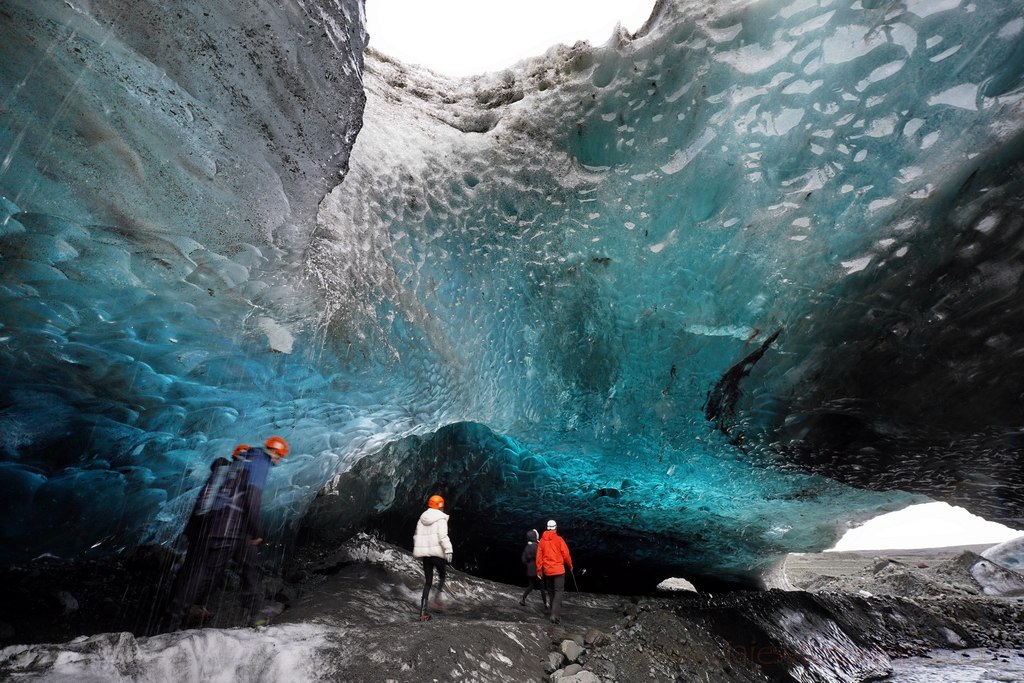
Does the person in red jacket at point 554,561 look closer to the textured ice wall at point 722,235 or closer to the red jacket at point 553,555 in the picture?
the red jacket at point 553,555

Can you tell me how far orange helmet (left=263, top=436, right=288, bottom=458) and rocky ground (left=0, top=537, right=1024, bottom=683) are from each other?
1.55m

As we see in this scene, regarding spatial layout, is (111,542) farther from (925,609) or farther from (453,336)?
(925,609)

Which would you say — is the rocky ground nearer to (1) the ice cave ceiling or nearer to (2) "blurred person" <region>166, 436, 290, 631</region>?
(2) "blurred person" <region>166, 436, 290, 631</region>

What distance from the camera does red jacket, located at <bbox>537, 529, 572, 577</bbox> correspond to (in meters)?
5.54

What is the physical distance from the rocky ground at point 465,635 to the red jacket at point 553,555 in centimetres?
57

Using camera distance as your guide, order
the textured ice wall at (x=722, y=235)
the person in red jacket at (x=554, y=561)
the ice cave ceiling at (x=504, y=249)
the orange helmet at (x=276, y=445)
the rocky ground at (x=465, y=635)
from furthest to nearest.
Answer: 1. the person in red jacket at (x=554, y=561)
2. the orange helmet at (x=276, y=445)
3. the textured ice wall at (x=722, y=235)
4. the rocky ground at (x=465, y=635)
5. the ice cave ceiling at (x=504, y=249)

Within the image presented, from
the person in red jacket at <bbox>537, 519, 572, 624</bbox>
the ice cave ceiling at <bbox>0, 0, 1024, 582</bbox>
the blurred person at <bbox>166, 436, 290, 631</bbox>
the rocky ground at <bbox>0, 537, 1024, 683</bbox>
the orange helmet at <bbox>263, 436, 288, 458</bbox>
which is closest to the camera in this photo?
the ice cave ceiling at <bbox>0, 0, 1024, 582</bbox>

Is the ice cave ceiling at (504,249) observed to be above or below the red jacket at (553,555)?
above

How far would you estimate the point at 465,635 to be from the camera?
394 cm

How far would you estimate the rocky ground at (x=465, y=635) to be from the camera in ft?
9.47

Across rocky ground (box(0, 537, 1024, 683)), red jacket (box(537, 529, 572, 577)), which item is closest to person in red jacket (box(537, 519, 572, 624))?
red jacket (box(537, 529, 572, 577))

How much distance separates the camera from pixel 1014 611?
963 centimetres

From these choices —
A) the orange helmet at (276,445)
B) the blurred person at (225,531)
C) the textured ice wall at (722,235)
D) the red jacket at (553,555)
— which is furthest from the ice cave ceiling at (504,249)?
the red jacket at (553,555)

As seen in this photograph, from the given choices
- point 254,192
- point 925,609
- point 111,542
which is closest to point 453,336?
point 254,192
